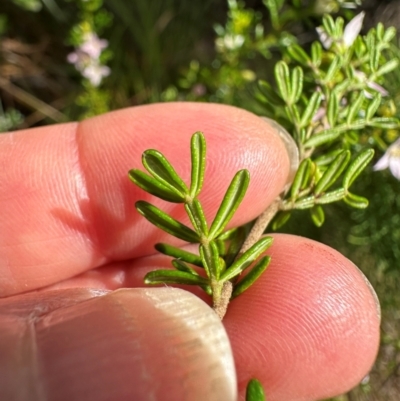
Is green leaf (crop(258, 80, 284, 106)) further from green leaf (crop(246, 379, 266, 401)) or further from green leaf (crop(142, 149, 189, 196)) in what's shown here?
green leaf (crop(246, 379, 266, 401))

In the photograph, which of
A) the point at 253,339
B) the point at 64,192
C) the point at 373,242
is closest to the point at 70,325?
the point at 253,339

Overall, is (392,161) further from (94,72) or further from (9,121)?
(9,121)

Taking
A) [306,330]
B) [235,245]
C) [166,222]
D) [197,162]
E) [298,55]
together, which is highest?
[298,55]

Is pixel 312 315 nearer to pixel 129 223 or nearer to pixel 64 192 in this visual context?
pixel 129 223

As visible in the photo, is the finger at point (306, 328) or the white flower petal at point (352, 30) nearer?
the finger at point (306, 328)

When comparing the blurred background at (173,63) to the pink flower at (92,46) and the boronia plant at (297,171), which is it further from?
the boronia plant at (297,171)

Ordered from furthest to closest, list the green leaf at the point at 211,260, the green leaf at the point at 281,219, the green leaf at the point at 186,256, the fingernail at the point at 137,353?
1. the green leaf at the point at 281,219
2. the green leaf at the point at 186,256
3. the green leaf at the point at 211,260
4. the fingernail at the point at 137,353

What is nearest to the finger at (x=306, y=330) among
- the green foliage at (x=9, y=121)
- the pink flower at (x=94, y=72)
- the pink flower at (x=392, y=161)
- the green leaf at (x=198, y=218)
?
the green leaf at (x=198, y=218)

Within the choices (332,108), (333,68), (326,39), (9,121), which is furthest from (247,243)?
(9,121)
